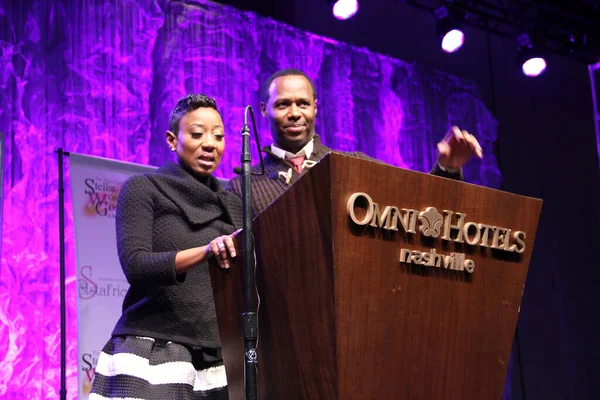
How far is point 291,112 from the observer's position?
7.72ft

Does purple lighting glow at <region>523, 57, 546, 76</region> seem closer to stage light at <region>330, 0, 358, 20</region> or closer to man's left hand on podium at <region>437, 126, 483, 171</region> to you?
stage light at <region>330, 0, 358, 20</region>

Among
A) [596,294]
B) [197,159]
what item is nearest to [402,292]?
[197,159]

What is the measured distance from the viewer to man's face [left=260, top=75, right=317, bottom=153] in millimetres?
2359

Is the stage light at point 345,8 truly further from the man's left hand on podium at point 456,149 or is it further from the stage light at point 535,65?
the man's left hand on podium at point 456,149

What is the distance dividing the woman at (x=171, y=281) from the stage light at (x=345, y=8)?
3.91 m

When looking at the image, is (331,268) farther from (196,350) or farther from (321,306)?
(196,350)

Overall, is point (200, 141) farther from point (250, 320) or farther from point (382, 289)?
point (382, 289)

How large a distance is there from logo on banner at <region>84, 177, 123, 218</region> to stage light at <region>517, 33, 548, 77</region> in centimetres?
400

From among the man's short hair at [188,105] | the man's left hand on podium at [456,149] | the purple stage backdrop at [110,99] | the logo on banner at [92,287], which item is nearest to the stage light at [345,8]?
the purple stage backdrop at [110,99]

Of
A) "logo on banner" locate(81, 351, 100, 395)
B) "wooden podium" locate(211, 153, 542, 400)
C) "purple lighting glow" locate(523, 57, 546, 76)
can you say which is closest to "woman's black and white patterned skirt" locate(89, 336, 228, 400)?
"wooden podium" locate(211, 153, 542, 400)

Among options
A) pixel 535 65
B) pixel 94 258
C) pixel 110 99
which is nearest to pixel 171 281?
pixel 94 258

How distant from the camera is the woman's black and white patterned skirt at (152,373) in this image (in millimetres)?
1923

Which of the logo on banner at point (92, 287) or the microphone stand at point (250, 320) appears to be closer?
the microphone stand at point (250, 320)

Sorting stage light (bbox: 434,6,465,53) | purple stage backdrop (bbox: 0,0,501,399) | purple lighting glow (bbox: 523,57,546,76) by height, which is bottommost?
purple stage backdrop (bbox: 0,0,501,399)
